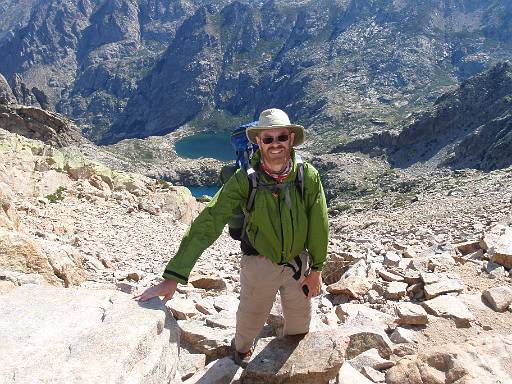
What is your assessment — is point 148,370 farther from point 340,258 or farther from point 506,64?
point 506,64

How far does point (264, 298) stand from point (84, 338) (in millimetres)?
2254

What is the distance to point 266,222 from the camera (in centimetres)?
529

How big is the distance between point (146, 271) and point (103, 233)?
257 inches

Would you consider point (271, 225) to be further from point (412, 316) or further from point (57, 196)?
point (57, 196)

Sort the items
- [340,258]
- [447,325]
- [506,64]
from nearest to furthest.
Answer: [447,325], [340,258], [506,64]

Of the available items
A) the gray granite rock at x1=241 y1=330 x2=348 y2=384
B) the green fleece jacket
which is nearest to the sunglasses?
the green fleece jacket

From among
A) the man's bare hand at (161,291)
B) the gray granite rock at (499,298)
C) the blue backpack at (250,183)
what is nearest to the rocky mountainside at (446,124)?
the gray granite rock at (499,298)

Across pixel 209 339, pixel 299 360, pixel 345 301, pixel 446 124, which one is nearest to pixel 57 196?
pixel 345 301

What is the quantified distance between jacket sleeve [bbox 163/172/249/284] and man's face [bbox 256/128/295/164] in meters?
0.38

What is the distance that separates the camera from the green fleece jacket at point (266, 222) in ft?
17.1

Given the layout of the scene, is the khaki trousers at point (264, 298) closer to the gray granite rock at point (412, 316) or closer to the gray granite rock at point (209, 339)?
the gray granite rock at point (209, 339)

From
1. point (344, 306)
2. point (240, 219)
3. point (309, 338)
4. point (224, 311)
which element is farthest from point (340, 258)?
point (240, 219)

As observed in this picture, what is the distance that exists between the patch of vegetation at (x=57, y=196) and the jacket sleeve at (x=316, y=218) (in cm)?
2234

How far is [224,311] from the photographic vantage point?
880cm
